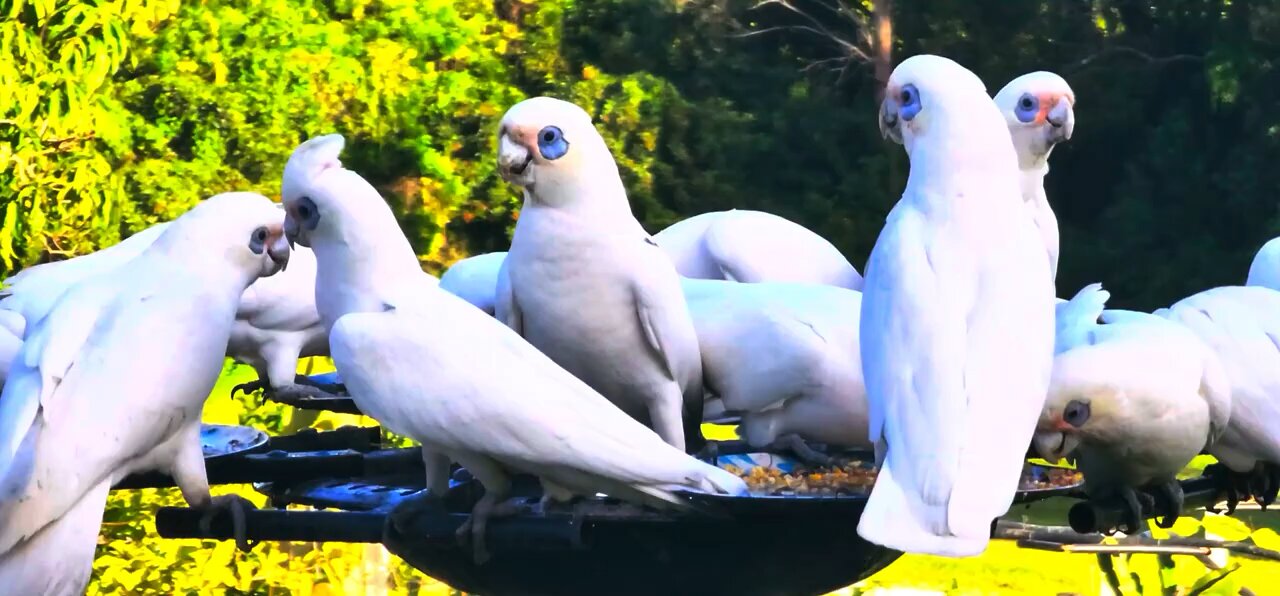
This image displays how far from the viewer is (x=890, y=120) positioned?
238 cm

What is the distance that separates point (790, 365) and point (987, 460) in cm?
74

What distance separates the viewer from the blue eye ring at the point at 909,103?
7.53 ft

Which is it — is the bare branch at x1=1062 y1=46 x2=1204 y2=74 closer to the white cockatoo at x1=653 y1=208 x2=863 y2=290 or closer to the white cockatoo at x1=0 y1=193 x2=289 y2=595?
the white cockatoo at x1=653 y1=208 x2=863 y2=290

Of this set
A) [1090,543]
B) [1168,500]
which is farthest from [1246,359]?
[1090,543]

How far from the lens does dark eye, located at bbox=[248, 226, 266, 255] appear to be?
253 centimetres

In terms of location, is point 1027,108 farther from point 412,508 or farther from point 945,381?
point 412,508

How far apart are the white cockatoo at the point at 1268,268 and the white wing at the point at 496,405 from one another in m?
1.69

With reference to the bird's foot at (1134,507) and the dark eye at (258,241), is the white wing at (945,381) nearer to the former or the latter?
the bird's foot at (1134,507)

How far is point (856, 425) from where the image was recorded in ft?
8.88

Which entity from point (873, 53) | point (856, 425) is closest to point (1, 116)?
point (856, 425)

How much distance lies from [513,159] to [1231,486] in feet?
4.76

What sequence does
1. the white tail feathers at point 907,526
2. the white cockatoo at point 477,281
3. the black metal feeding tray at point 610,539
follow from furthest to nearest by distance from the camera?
1. the white cockatoo at point 477,281
2. the black metal feeding tray at point 610,539
3. the white tail feathers at point 907,526

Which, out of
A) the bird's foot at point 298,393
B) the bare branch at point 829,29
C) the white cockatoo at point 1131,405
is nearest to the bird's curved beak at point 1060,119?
the white cockatoo at point 1131,405

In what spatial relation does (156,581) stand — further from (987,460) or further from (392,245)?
(987,460)
